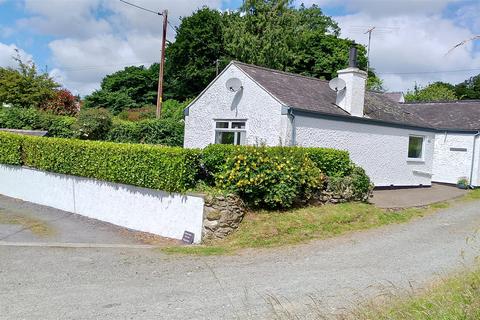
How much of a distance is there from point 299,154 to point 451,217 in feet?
15.7

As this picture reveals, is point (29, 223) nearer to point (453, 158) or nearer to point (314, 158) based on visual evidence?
point (314, 158)

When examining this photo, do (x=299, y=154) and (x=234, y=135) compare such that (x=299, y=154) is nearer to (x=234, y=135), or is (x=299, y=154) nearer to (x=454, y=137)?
(x=234, y=135)

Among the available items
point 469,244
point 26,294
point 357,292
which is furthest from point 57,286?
point 469,244

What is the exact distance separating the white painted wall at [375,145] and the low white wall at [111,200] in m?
5.26

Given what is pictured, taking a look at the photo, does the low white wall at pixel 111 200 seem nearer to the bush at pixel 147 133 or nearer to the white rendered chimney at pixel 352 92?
the bush at pixel 147 133

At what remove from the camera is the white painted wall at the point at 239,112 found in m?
14.0

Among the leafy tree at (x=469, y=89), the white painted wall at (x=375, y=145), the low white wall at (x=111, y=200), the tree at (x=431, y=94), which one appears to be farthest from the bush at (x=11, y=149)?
the leafy tree at (x=469, y=89)

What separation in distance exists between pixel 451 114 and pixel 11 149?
760 inches

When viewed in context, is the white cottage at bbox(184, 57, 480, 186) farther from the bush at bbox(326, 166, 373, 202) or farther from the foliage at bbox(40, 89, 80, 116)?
the foliage at bbox(40, 89, 80, 116)

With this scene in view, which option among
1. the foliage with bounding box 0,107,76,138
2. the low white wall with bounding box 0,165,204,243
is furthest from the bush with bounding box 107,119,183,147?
the low white wall with bounding box 0,165,204,243

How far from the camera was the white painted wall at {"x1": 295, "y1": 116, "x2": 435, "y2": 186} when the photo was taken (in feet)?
47.1

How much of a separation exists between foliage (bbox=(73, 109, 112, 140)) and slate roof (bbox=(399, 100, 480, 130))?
44.2 ft

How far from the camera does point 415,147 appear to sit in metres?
18.4

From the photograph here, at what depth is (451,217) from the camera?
477 inches
